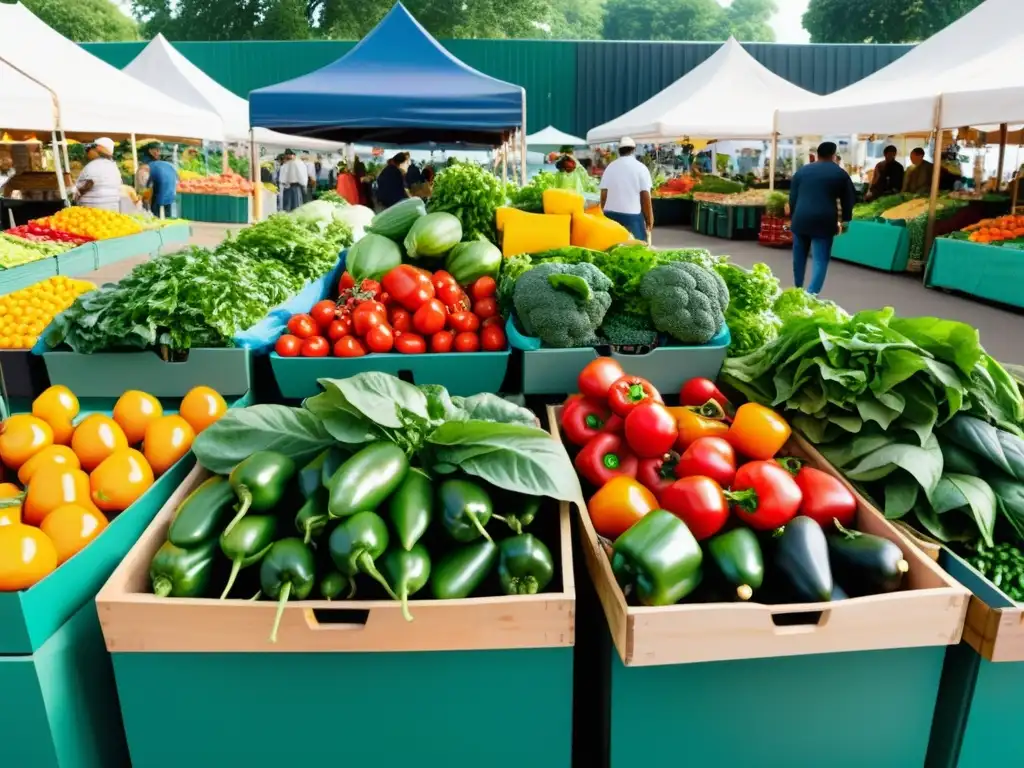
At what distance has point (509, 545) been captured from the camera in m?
1.73

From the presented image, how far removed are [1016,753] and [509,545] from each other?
127 cm

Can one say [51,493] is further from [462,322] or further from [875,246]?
[875,246]

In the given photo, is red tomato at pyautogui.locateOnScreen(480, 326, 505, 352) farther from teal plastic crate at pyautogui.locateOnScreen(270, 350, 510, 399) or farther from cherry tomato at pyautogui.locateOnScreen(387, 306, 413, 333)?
cherry tomato at pyautogui.locateOnScreen(387, 306, 413, 333)

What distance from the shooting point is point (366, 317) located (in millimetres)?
2939

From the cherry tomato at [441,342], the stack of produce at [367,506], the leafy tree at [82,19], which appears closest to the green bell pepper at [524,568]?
the stack of produce at [367,506]

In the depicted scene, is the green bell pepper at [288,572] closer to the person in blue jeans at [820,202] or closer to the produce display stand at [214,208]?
the person in blue jeans at [820,202]

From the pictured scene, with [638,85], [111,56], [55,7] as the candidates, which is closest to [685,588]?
[638,85]

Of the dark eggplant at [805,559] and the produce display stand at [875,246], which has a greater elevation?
the dark eggplant at [805,559]

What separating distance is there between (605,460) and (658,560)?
0.54 m

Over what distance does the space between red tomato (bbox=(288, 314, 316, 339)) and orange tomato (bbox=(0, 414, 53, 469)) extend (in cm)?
94

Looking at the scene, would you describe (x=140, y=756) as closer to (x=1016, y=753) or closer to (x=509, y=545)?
(x=509, y=545)

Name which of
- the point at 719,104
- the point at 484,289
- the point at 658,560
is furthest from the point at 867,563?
the point at 719,104

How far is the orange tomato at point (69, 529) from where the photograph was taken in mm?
1806

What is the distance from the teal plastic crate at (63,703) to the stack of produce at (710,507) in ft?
3.96
